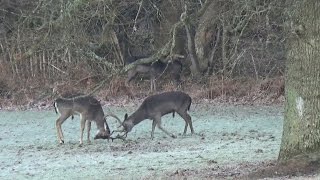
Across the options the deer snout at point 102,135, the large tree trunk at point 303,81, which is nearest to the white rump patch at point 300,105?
the large tree trunk at point 303,81

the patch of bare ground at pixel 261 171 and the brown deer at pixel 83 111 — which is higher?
the brown deer at pixel 83 111

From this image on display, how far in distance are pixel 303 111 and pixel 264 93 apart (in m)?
12.7

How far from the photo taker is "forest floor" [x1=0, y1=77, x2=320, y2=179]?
11.0 meters

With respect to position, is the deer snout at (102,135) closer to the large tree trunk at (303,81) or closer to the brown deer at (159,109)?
the brown deer at (159,109)

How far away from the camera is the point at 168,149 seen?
13945mm

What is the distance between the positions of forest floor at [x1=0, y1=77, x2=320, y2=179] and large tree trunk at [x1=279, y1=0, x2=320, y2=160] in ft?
0.94

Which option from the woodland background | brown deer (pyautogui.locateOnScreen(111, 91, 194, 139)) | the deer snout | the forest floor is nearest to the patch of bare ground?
the forest floor

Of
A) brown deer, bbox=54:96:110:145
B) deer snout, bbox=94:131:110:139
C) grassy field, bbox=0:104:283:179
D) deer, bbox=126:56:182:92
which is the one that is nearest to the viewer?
grassy field, bbox=0:104:283:179

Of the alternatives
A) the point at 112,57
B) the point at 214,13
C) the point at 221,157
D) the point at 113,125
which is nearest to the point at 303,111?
the point at 221,157

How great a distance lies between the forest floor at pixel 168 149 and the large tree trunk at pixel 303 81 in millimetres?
286

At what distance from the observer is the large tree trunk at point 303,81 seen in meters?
9.84

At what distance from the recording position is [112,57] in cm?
2616

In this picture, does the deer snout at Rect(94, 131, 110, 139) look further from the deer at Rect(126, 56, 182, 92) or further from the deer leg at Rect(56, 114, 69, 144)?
the deer at Rect(126, 56, 182, 92)

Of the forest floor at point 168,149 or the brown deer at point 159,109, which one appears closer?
the forest floor at point 168,149
